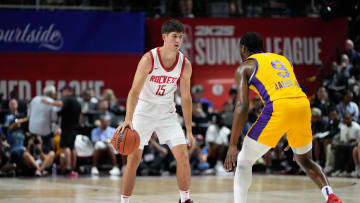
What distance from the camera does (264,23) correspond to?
649 inches

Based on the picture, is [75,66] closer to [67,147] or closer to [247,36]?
[67,147]

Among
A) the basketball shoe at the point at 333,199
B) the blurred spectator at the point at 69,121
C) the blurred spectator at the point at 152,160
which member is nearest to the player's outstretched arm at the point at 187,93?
the basketball shoe at the point at 333,199

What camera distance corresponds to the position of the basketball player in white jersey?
5.54 m

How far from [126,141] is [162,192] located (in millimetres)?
3084

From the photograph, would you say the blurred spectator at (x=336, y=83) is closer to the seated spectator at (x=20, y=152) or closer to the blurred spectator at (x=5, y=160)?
the seated spectator at (x=20, y=152)

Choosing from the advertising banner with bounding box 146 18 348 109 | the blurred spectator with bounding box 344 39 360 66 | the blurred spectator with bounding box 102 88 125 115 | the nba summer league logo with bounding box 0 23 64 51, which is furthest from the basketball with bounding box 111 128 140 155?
the blurred spectator with bounding box 344 39 360 66

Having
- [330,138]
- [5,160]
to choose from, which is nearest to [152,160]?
[5,160]

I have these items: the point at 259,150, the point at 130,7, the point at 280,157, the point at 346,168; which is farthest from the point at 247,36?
the point at 130,7

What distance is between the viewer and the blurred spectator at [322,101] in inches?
524

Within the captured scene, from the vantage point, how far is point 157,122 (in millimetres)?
5707

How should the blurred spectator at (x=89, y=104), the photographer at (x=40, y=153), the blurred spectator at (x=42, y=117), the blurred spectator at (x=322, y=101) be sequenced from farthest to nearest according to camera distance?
the blurred spectator at (x=89, y=104)
the blurred spectator at (x=322, y=101)
the blurred spectator at (x=42, y=117)
the photographer at (x=40, y=153)

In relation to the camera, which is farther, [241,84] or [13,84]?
[13,84]

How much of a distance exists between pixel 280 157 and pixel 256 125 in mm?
8933

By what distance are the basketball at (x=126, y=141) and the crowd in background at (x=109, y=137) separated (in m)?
6.84
